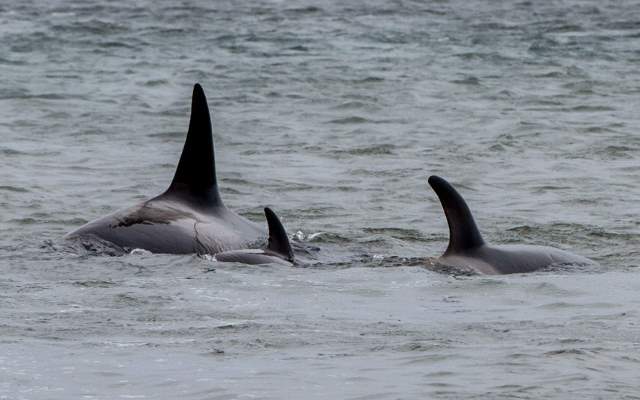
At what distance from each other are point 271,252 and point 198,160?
3.59 ft

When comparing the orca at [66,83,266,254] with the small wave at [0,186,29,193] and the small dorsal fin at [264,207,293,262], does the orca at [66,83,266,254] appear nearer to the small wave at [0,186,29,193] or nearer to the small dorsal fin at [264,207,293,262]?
the small dorsal fin at [264,207,293,262]

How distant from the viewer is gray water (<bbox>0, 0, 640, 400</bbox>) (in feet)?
26.2

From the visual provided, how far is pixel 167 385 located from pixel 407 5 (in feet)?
95.8

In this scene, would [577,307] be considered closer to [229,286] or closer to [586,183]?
[229,286]

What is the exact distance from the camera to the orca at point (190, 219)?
11602 millimetres

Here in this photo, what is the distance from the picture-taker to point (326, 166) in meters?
17.6

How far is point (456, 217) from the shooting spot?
1074 centimetres

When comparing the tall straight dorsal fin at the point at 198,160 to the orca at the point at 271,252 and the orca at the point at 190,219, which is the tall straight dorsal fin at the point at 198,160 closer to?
the orca at the point at 190,219

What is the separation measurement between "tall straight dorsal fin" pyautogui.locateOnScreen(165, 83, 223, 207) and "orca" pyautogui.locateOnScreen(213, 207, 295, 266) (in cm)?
87

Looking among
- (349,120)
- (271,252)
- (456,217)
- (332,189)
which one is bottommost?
(349,120)

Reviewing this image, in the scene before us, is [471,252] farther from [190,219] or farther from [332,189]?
[332,189]

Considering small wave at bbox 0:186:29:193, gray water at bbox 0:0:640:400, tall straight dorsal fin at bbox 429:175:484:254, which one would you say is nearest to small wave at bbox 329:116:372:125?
gray water at bbox 0:0:640:400

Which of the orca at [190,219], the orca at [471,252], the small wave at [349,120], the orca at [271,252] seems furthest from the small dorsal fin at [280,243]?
the small wave at [349,120]

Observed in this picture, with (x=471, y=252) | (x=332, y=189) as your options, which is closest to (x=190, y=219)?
(x=471, y=252)
